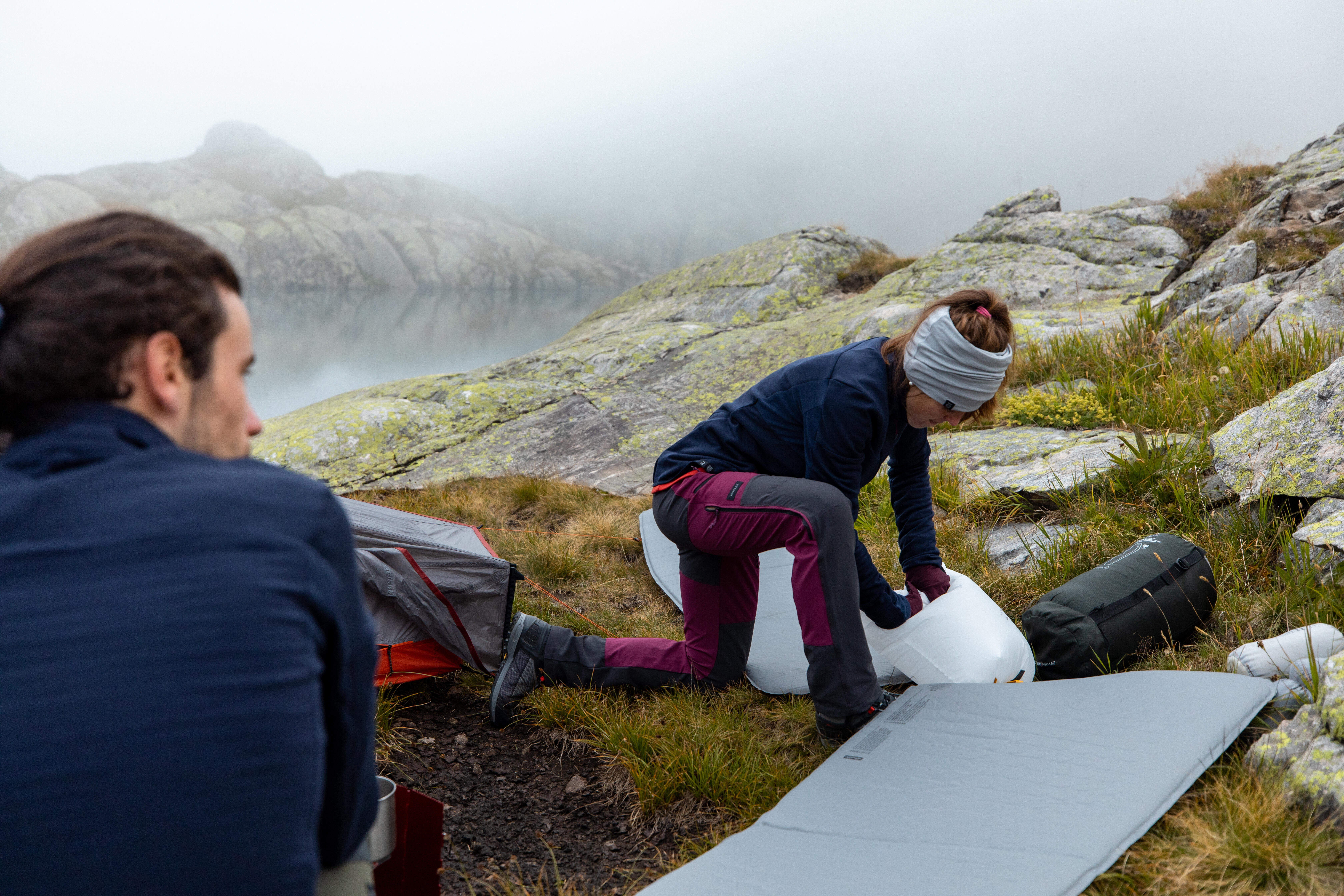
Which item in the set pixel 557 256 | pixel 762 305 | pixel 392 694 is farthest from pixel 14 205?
pixel 392 694

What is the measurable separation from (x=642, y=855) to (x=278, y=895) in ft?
6.14

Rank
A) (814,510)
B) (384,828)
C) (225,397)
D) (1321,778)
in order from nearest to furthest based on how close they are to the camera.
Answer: (225,397)
(384,828)
(1321,778)
(814,510)

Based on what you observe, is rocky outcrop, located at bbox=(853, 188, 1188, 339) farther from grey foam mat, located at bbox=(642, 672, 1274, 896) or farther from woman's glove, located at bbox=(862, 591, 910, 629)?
grey foam mat, located at bbox=(642, 672, 1274, 896)

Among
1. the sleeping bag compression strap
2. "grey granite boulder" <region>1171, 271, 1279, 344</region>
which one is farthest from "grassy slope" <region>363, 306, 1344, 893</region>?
"grey granite boulder" <region>1171, 271, 1279, 344</region>

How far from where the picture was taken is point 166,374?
3.74 ft

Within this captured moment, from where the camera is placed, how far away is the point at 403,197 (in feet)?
330

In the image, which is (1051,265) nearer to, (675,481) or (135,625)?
(675,481)

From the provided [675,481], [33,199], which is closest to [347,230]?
[33,199]

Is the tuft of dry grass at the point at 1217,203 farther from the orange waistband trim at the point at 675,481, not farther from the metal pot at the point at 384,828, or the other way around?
the metal pot at the point at 384,828

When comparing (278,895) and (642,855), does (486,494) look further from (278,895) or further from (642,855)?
(278,895)

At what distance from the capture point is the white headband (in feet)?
9.50

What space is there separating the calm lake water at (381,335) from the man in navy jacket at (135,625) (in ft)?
47.6

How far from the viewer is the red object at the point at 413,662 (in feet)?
12.0

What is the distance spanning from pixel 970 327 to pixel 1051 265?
707 centimetres
